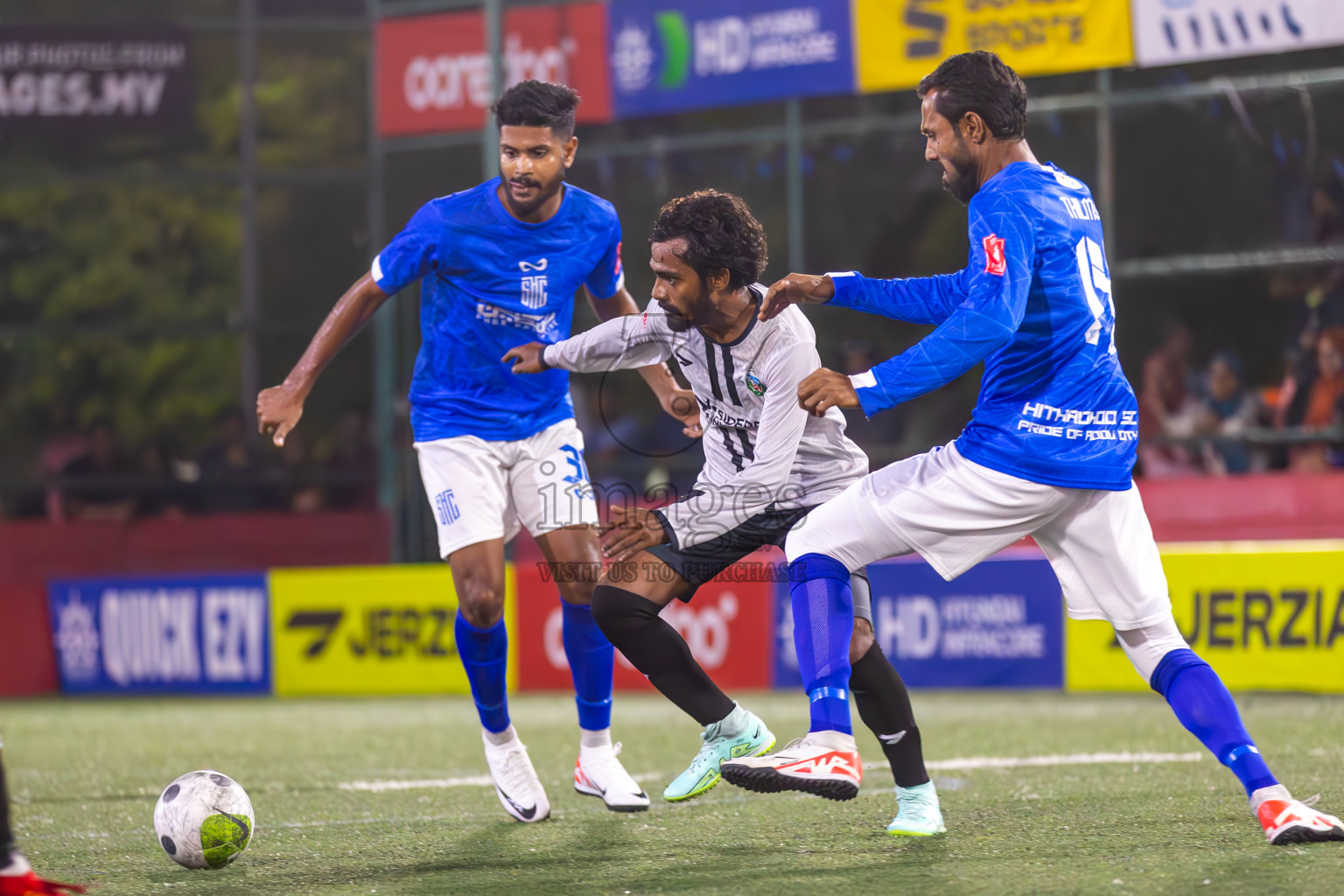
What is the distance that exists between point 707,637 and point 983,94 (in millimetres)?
6602

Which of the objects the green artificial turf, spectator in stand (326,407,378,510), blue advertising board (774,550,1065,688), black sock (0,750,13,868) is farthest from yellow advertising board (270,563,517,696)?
black sock (0,750,13,868)

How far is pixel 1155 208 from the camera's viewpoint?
484 inches

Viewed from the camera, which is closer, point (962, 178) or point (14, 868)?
point (14, 868)

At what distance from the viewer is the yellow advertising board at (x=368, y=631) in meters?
10.7

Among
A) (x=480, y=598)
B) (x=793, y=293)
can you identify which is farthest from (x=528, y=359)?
(x=793, y=293)

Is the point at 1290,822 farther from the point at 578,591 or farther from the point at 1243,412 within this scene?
the point at 1243,412

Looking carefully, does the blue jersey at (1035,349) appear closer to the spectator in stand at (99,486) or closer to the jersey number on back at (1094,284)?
the jersey number on back at (1094,284)

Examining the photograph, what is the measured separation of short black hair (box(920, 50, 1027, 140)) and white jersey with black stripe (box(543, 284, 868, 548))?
737 mm

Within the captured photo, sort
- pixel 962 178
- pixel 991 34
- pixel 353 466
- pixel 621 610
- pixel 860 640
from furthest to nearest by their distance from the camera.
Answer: pixel 353 466 < pixel 991 34 < pixel 621 610 < pixel 860 640 < pixel 962 178

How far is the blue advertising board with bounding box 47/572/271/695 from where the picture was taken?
11.2 meters

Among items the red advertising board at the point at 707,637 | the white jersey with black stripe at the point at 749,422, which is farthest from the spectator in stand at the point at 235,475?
the white jersey with black stripe at the point at 749,422

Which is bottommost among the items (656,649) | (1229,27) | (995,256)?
(656,649)

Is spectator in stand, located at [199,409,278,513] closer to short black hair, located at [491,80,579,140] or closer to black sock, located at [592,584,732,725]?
short black hair, located at [491,80,579,140]

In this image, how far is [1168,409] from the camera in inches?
460
